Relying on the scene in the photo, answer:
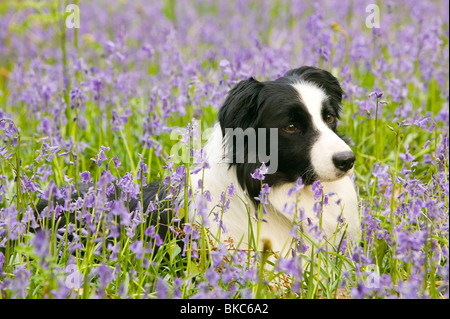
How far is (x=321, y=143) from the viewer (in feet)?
9.98

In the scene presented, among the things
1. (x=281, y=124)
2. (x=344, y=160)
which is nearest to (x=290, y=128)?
(x=281, y=124)

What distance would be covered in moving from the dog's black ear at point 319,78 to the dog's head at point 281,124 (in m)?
0.12

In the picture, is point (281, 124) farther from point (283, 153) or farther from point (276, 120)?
point (283, 153)

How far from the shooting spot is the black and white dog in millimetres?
3074

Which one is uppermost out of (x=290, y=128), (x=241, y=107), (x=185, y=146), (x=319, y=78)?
(x=319, y=78)

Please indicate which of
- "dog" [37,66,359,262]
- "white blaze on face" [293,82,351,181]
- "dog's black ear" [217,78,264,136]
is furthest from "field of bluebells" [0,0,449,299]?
"dog's black ear" [217,78,264,136]

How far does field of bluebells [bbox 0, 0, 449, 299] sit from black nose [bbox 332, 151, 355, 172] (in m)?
0.20

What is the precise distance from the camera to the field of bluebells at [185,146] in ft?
7.89

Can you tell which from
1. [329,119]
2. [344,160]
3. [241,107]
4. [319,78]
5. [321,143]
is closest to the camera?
[344,160]

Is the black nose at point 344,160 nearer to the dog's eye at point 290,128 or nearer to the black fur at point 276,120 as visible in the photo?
the black fur at point 276,120

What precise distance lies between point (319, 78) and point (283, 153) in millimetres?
565

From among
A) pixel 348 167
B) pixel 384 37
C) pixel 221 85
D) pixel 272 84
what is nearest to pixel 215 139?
pixel 272 84

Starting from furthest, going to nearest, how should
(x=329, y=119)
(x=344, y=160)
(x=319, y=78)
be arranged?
(x=319, y=78)
(x=329, y=119)
(x=344, y=160)

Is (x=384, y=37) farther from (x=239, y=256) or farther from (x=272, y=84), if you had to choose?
(x=239, y=256)
